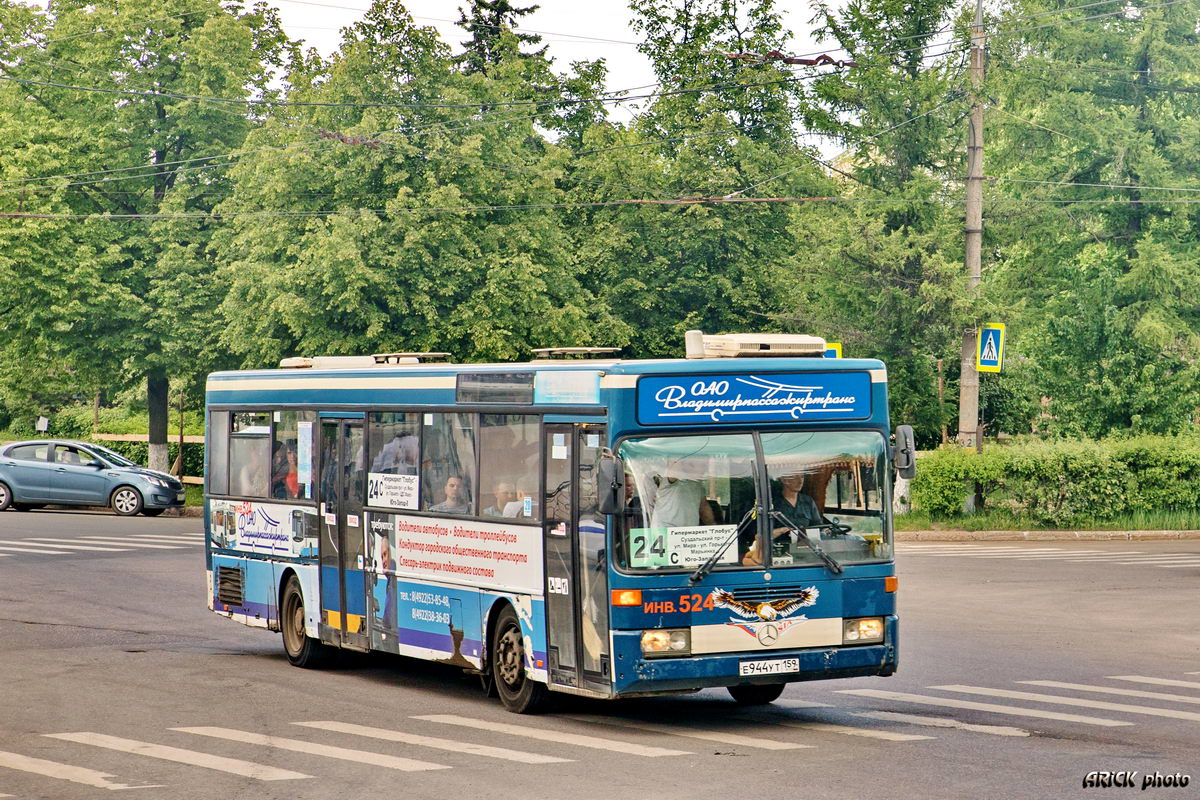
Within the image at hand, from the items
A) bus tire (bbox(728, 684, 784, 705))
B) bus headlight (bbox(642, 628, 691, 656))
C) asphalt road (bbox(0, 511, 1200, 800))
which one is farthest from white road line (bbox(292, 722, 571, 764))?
bus tire (bbox(728, 684, 784, 705))

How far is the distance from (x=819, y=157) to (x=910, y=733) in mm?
34261

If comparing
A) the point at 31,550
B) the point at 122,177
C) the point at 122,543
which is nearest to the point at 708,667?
the point at 31,550

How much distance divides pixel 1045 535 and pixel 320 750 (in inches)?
953

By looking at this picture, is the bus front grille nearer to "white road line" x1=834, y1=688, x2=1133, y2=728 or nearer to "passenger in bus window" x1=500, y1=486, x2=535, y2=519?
"passenger in bus window" x1=500, y1=486, x2=535, y2=519

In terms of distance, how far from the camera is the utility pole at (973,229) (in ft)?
113

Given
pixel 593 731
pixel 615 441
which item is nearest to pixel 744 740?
pixel 593 731

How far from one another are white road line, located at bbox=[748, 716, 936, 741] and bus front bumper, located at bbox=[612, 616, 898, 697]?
342 millimetres

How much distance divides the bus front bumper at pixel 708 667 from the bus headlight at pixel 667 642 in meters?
0.04

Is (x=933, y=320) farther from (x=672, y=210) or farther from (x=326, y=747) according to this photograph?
(x=326, y=747)

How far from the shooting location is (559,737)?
11.3m

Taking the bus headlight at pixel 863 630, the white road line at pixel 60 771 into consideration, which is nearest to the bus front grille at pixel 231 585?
the white road line at pixel 60 771

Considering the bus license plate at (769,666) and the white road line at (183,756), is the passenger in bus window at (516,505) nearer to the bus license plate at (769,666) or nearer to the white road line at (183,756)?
the bus license plate at (769,666)

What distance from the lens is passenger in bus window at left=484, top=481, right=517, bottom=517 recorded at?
505 inches

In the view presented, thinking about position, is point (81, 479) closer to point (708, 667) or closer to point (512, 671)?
point (512, 671)
